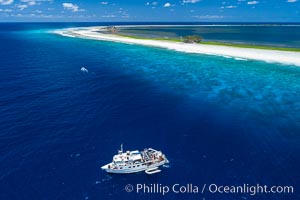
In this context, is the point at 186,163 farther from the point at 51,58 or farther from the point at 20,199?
the point at 51,58

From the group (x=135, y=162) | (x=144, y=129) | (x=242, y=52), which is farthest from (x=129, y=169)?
(x=242, y=52)

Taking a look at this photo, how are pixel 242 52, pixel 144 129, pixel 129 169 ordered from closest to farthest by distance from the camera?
pixel 129 169 → pixel 144 129 → pixel 242 52

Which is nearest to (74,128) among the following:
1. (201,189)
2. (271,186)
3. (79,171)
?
(79,171)

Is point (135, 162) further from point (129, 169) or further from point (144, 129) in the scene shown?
point (144, 129)

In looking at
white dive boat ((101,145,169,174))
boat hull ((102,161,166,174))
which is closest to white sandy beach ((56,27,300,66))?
white dive boat ((101,145,169,174))

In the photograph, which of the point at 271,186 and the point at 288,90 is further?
the point at 288,90

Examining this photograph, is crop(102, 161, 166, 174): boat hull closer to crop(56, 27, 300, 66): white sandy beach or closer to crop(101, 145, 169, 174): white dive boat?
crop(101, 145, 169, 174): white dive boat
